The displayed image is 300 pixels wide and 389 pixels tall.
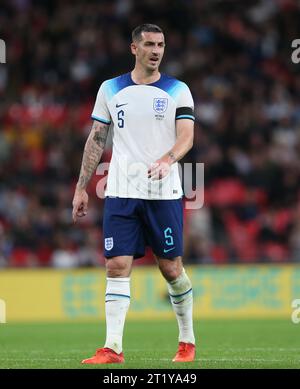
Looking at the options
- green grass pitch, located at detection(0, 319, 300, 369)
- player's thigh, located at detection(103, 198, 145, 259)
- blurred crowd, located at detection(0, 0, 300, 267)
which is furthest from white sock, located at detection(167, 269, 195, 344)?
blurred crowd, located at detection(0, 0, 300, 267)

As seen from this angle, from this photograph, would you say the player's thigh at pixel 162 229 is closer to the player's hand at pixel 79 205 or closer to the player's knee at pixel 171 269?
the player's knee at pixel 171 269

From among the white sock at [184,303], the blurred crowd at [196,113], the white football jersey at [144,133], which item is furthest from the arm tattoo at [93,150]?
the blurred crowd at [196,113]

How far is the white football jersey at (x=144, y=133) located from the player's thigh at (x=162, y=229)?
0.07 m

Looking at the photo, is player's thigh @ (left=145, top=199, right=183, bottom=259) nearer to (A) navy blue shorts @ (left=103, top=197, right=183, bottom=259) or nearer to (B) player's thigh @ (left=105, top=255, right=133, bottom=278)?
(A) navy blue shorts @ (left=103, top=197, right=183, bottom=259)

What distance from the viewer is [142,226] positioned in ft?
27.9

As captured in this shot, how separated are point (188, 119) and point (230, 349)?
255 centimetres

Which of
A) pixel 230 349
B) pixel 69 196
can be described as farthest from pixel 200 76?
pixel 230 349

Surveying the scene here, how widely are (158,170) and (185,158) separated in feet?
36.4

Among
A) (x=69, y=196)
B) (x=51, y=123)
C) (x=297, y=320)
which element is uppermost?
(x=51, y=123)

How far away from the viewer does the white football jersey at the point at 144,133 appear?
27.6ft

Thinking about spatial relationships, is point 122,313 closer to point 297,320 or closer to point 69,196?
point 297,320

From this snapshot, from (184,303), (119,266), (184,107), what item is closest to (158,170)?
(184,107)

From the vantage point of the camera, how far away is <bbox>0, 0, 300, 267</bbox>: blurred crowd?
18234 mm

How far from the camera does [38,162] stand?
1998 centimetres
